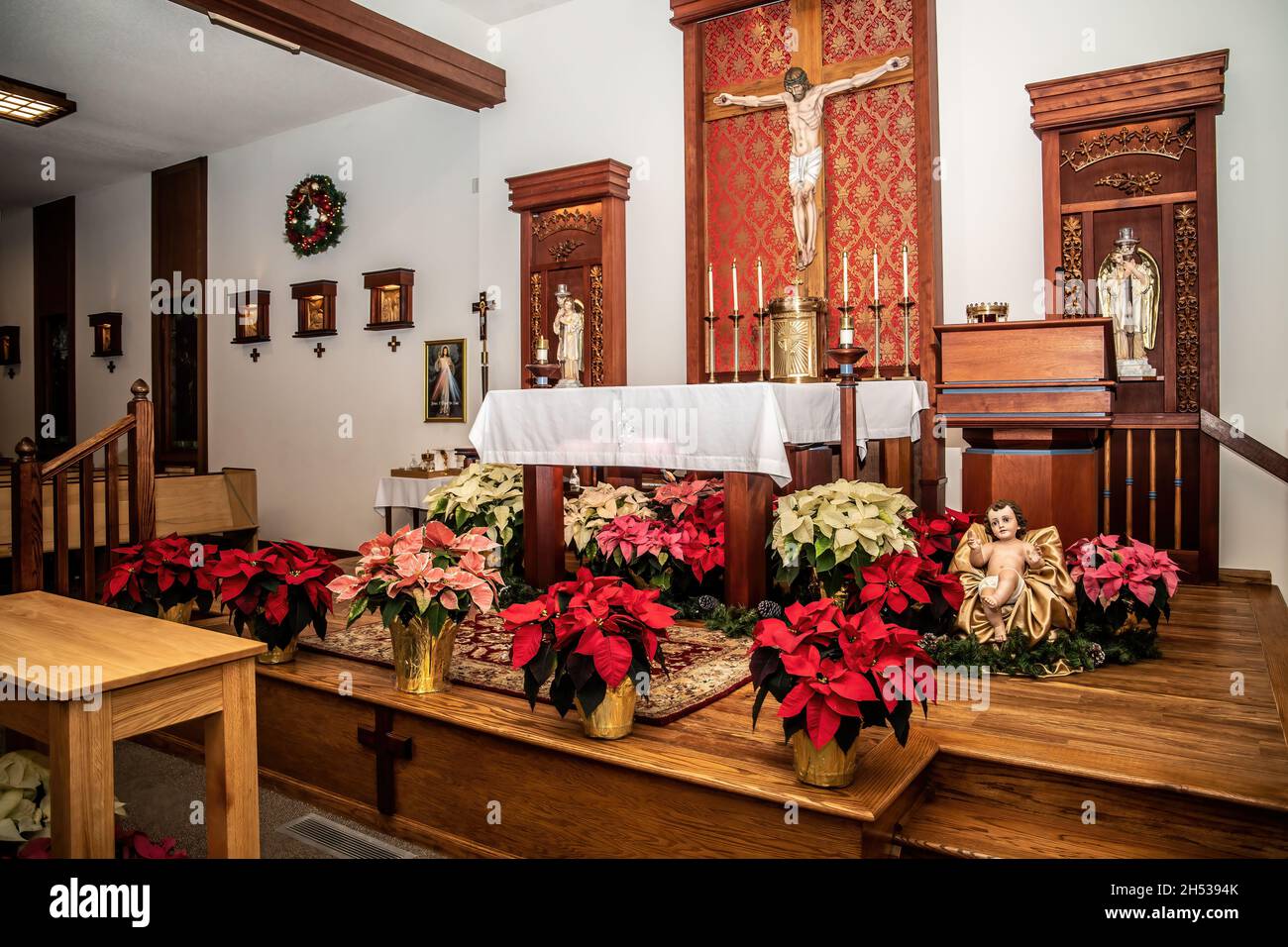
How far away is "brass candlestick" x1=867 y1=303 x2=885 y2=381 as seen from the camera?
517cm

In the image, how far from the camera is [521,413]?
4.43m

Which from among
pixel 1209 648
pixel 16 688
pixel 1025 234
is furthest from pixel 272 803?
pixel 1025 234

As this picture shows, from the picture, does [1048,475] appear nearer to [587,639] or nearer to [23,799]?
[587,639]

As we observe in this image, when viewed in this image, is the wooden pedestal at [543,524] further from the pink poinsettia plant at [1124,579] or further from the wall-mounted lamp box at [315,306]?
the wall-mounted lamp box at [315,306]

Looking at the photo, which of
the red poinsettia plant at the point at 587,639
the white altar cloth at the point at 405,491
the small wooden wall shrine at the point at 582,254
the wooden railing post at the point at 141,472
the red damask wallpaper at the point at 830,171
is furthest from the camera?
the white altar cloth at the point at 405,491

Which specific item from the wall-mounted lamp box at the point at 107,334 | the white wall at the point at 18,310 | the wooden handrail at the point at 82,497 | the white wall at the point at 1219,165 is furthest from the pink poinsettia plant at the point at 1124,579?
the white wall at the point at 18,310

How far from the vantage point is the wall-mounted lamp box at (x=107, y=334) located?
1094 cm

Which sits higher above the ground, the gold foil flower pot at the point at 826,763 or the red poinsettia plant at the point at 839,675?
the red poinsettia plant at the point at 839,675

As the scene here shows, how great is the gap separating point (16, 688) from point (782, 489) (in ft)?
11.5

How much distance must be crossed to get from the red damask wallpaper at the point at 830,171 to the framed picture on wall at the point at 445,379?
2.55 m

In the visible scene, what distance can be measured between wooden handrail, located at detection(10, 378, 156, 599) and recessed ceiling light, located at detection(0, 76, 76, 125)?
16.1ft

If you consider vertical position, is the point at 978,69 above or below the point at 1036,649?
above

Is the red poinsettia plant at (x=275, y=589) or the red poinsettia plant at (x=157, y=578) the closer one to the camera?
the red poinsettia plant at (x=275, y=589)
